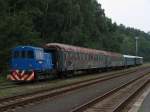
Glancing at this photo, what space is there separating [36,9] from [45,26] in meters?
6.70

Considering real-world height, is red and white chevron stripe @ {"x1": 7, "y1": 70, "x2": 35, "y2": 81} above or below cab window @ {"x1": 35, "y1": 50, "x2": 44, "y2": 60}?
below

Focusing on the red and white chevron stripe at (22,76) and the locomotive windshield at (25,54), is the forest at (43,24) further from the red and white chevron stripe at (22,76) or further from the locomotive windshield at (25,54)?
the red and white chevron stripe at (22,76)

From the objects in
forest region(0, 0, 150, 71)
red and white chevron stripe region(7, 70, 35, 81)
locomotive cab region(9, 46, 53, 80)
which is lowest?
red and white chevron stripe region(7, 70, 35, 81)

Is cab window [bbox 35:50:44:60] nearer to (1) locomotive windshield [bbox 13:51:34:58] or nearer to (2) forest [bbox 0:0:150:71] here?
(1) locomotive windshield [bbox 13:51:34:58]

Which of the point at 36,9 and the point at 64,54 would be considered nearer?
the point at 64,54

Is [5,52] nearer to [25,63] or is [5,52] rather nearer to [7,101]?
[25,63]

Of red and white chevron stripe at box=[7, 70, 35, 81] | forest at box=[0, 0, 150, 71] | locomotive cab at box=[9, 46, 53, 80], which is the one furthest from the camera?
forest at box=[0, 0, 150, 71]

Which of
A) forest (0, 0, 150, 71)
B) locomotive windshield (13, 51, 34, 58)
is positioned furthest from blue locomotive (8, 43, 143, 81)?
forest (0, 0, 150, 71)

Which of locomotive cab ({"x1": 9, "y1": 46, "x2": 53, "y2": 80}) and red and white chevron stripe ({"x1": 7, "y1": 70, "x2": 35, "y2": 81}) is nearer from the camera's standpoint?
red and white chevron stripe ({"x1": 7, "y1": 70, "x2": 35, "y2": 81})

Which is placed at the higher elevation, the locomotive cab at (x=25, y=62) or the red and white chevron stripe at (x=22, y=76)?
the locomotive cab at (x=25, y=62)

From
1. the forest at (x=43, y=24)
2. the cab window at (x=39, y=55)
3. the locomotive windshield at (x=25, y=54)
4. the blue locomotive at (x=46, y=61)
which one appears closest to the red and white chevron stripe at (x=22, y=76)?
the blue locomotive at (x=46, y=61)

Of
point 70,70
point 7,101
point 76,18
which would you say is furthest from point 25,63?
point 76,18

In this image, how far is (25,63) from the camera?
32.3 m

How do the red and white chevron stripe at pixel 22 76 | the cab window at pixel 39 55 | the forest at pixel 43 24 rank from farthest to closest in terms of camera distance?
the forest at pixel 43 24 < the cab window at pixel 39 55 < the red and white chevron stripe at pixel 22 76
